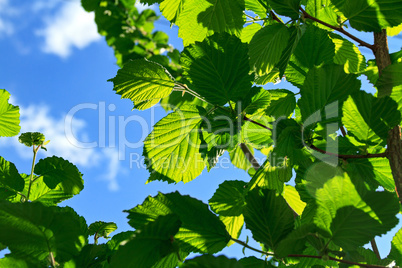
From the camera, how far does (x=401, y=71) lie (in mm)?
489

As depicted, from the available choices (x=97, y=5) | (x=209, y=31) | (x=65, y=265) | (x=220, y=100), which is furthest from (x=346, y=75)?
(x=97, y=5)

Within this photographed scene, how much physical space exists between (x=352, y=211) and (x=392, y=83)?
23cm

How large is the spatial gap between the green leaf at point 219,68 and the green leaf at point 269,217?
0.60ft

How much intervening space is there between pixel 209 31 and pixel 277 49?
160 mm

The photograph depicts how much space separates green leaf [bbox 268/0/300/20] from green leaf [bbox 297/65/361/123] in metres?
0.14

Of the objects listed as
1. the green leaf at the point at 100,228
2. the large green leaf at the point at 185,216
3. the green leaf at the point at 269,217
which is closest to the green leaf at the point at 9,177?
the green leaf at the point at 100,228

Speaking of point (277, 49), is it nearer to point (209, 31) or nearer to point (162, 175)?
point (209, 31)

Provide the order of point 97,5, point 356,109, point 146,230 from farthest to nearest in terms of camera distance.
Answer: point 97,5, point 356,109, point 146,230

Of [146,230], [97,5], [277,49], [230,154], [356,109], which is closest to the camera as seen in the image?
[146,230]

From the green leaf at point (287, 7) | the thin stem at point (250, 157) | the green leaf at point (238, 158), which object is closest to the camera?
the green leaf at point (287, 7)

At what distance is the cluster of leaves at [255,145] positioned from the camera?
381mm

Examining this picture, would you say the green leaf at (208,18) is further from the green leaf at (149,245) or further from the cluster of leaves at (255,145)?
the green leaf at (149,245)

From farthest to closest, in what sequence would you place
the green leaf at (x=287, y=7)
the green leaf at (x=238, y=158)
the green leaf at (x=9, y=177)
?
the green leaf at (x=238, y=158), the green leaf at (x=9, y=177), the green leaf at (x=287, y=7)

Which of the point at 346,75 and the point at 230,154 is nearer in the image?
the point at 346,75
